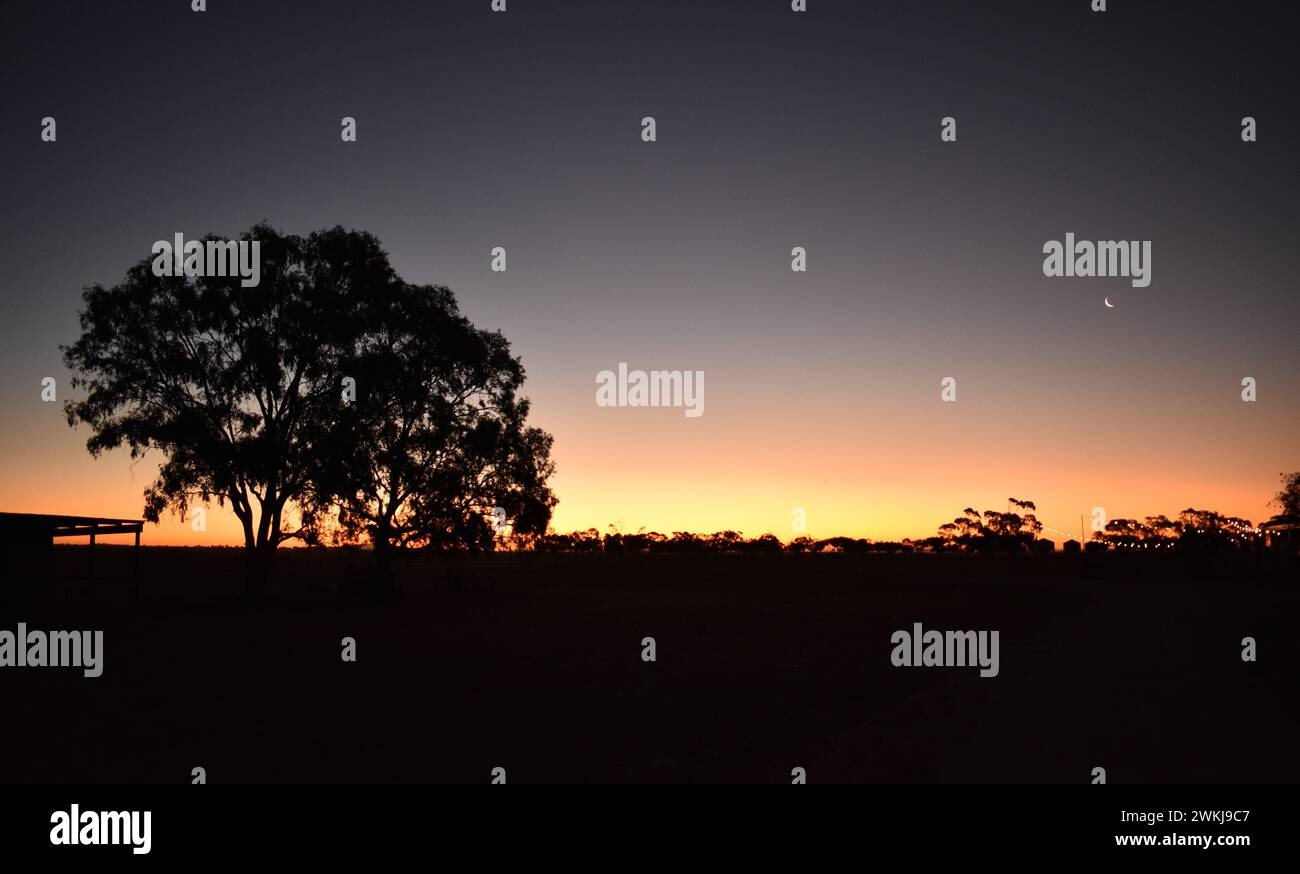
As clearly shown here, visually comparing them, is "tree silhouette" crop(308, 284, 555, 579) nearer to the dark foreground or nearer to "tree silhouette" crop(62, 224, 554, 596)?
"tree silhouette" crop(62, 224, 554, 596)

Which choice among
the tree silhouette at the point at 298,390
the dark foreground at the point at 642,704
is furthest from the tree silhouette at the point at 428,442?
the dark foreground at the point at 642,704

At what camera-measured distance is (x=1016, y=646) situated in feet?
66.9

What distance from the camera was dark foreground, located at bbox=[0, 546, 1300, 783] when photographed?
9.45 meters

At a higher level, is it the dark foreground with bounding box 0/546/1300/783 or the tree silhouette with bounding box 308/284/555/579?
the tree silhouette with bounding box 308/284/555/579

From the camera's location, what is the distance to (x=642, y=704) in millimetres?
13508

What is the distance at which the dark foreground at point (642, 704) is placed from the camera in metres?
9.45

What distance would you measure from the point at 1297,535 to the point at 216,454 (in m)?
89.1

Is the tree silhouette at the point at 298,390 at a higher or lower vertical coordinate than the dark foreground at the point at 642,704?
higher

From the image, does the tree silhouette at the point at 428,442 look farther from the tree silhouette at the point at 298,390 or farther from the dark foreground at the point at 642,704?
the dark foreground at the point at 642,704

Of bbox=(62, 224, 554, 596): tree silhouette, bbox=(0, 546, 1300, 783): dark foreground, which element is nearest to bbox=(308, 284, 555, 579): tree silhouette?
bbox=(62, 224, 554, 596): tree silhouette

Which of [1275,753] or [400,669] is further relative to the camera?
[400,669]

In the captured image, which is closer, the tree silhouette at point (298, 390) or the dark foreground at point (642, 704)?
the dark foreground at point (642, 704)
